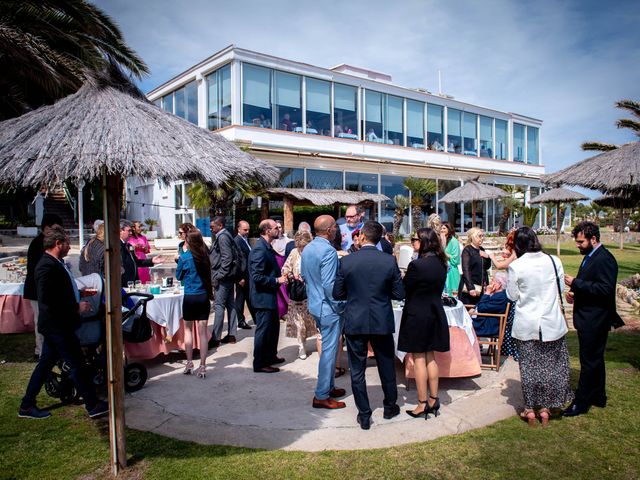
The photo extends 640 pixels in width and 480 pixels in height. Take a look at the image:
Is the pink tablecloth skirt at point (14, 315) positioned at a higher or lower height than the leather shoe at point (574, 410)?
higher

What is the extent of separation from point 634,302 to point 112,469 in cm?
1071

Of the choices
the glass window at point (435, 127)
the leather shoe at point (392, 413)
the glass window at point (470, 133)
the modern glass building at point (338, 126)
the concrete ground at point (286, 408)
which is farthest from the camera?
the glass window at point (470, 133)

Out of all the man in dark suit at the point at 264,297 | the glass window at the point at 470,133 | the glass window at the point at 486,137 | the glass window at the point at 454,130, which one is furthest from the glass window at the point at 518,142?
the man in dark suit at the point at 264,297

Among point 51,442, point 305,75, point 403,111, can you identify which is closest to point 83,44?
point 51,442

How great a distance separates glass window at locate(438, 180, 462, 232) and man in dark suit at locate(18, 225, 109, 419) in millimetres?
26019

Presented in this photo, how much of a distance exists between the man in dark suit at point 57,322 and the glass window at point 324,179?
18039mm

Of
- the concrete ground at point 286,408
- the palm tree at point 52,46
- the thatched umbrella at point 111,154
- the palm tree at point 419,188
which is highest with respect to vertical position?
the palm tree at point 52,46

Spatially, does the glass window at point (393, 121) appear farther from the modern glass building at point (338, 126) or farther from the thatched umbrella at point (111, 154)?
the thatched umbrella at point (111, 154)

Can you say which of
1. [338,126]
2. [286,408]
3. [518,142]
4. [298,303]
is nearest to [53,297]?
[286,408]

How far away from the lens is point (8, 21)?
10141 millimetres

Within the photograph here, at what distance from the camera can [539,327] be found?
4301mm

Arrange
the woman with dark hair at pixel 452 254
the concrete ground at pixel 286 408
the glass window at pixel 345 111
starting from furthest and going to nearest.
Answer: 1. the glass window at pixel 345 111
2. the woman with dark hair at pixel 452 254
3. the concrete ground at pixel 286 408

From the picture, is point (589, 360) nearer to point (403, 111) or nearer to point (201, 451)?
point (201, 451)

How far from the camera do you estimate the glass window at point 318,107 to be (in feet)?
80.8
